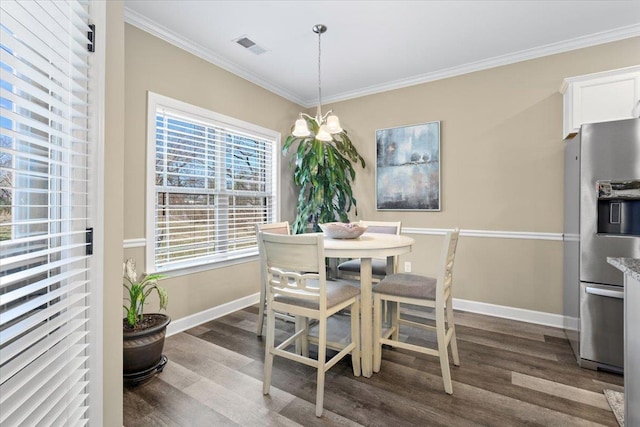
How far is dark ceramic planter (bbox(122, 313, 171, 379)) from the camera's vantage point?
193cm

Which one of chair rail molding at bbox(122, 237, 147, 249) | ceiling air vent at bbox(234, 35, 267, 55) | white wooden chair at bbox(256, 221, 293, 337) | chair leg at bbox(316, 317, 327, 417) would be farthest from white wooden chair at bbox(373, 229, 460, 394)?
ceiling air vent at bbox(234, 35, 267, 55)

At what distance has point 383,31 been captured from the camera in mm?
2680

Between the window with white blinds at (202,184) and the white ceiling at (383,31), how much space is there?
63cm

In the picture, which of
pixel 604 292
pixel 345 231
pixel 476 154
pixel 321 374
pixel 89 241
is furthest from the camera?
pixel 476 154

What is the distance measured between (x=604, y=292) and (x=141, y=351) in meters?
3.13

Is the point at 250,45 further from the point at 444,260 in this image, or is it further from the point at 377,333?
the point at 377,333

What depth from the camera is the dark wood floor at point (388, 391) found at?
1651mm

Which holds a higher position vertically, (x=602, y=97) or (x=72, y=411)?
(x=602, y=97)

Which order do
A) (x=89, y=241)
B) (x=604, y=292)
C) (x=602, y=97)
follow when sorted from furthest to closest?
(x=602, y=97) < (x=604, y=292) < (x=89, y=241)

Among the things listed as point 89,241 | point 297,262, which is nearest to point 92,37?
point 89,241

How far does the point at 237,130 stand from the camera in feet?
11.2

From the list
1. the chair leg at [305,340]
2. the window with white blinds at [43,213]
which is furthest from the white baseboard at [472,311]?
the window with white blinds at [43,213]

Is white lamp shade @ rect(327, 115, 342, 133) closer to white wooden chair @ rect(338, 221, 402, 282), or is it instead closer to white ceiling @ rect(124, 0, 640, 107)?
white ceiling @ rect(124, 0, 640, 107)

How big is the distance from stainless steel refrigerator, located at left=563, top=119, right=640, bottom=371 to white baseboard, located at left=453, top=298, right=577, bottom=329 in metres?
0.59
